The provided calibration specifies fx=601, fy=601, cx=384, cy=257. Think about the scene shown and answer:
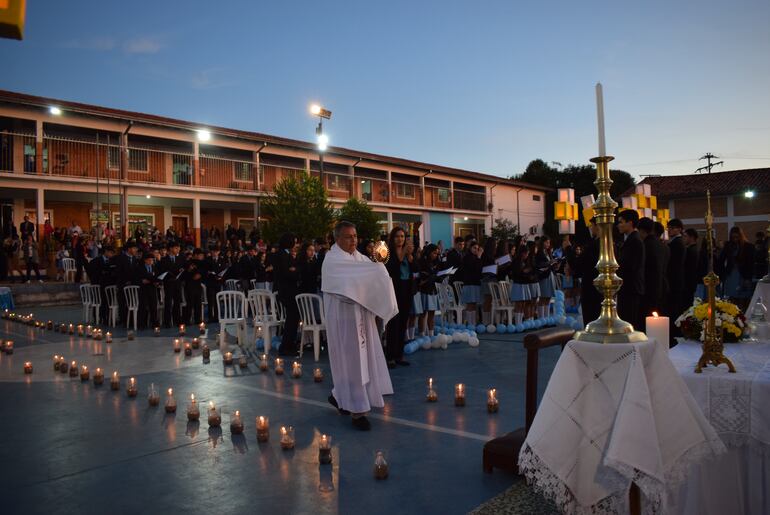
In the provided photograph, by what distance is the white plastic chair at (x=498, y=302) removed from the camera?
1241cm

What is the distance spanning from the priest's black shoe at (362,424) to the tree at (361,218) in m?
21.6

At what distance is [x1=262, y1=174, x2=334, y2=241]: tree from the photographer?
24.8 m

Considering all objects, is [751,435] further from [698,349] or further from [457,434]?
[457,434]

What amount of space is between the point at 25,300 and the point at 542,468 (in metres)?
20.6

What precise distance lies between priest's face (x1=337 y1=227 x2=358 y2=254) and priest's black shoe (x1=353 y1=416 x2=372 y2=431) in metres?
1.60

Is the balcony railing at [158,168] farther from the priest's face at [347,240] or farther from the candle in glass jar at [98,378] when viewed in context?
the priest's face at [347,240]

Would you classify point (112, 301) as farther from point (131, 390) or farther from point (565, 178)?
point (565, 178)

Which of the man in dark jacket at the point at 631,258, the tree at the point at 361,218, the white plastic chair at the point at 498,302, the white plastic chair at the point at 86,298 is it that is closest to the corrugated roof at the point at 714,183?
the tree at the point at 361,218

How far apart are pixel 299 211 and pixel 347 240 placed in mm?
19302

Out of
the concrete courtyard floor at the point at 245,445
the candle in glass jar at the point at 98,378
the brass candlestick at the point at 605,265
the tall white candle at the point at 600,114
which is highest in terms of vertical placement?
the tall white candle at the point at 600,114

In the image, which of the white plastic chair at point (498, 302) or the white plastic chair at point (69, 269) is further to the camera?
the white plastic chair at point (69, 269)

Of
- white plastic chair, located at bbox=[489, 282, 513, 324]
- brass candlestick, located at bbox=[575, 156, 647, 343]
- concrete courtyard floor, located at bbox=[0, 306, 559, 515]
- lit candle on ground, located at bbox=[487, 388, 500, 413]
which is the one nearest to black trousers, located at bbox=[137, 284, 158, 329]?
concrete courtyard floor, located at bbox=[0, 306, 559, 515]

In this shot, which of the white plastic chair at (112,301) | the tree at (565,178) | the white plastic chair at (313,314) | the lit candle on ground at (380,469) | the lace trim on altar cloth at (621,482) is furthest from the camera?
the tree at (565,178)

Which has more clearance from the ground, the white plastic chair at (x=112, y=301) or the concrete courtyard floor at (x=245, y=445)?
the white plastic chair at (x=112, y=301)
